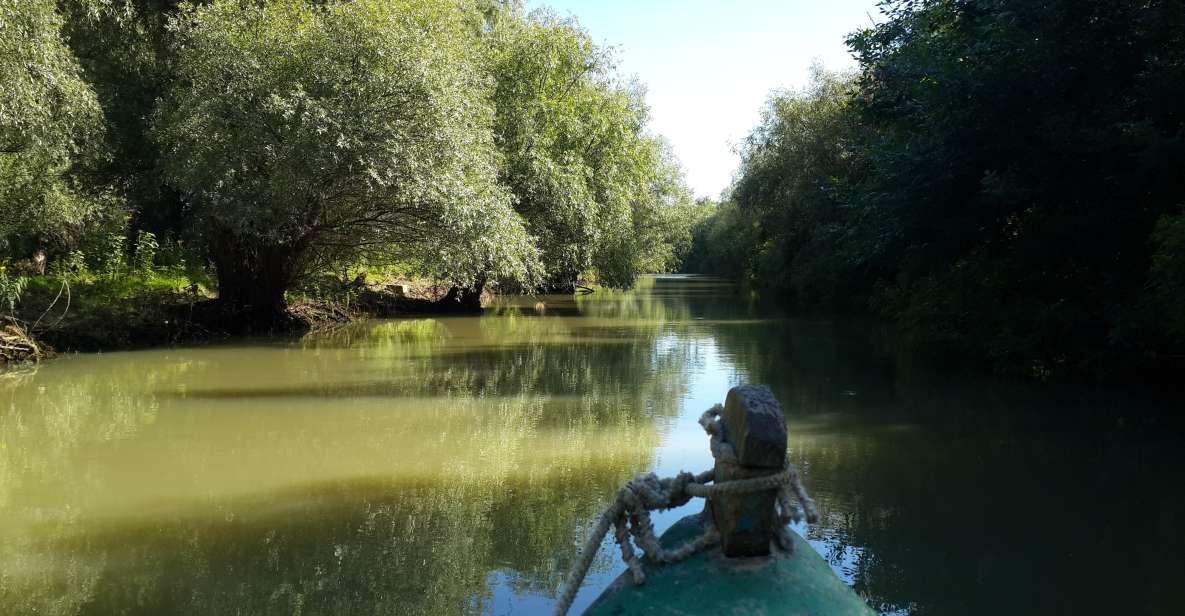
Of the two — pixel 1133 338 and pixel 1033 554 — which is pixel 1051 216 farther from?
pixel 1033 554

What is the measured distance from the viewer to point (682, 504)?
2.91 m

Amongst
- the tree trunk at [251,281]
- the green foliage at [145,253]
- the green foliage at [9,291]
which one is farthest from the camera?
the tree trunk at [251,281]

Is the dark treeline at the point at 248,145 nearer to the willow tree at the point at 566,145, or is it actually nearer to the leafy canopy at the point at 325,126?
the leafy canopy at the point at 325,126

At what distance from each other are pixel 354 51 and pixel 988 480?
556 inches

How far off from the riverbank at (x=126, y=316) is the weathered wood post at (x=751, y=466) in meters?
14.8

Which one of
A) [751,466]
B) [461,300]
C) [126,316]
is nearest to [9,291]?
[126,316]

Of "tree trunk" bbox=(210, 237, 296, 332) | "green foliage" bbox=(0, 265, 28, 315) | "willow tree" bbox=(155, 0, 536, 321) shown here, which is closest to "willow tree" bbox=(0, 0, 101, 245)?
"green foliage" bbox=(0, 265, 28, 315)

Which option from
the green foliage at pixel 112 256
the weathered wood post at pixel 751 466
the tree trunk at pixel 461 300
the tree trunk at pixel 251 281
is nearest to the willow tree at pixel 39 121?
the green foliage at pixel 112 256

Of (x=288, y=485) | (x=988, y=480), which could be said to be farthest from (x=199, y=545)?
(x=988, y=480)

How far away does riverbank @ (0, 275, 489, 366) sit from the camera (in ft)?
50.0

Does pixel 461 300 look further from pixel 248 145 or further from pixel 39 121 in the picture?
pixel 39 121

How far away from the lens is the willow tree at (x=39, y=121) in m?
13.0

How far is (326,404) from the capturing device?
10.9 meters

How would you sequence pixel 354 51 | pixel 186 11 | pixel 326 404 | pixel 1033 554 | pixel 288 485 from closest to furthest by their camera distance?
1. pixel 1033 554
2. pixel 288 485
3. pixel 326 404
4. pixel 354 51
5. pixel 186 11
